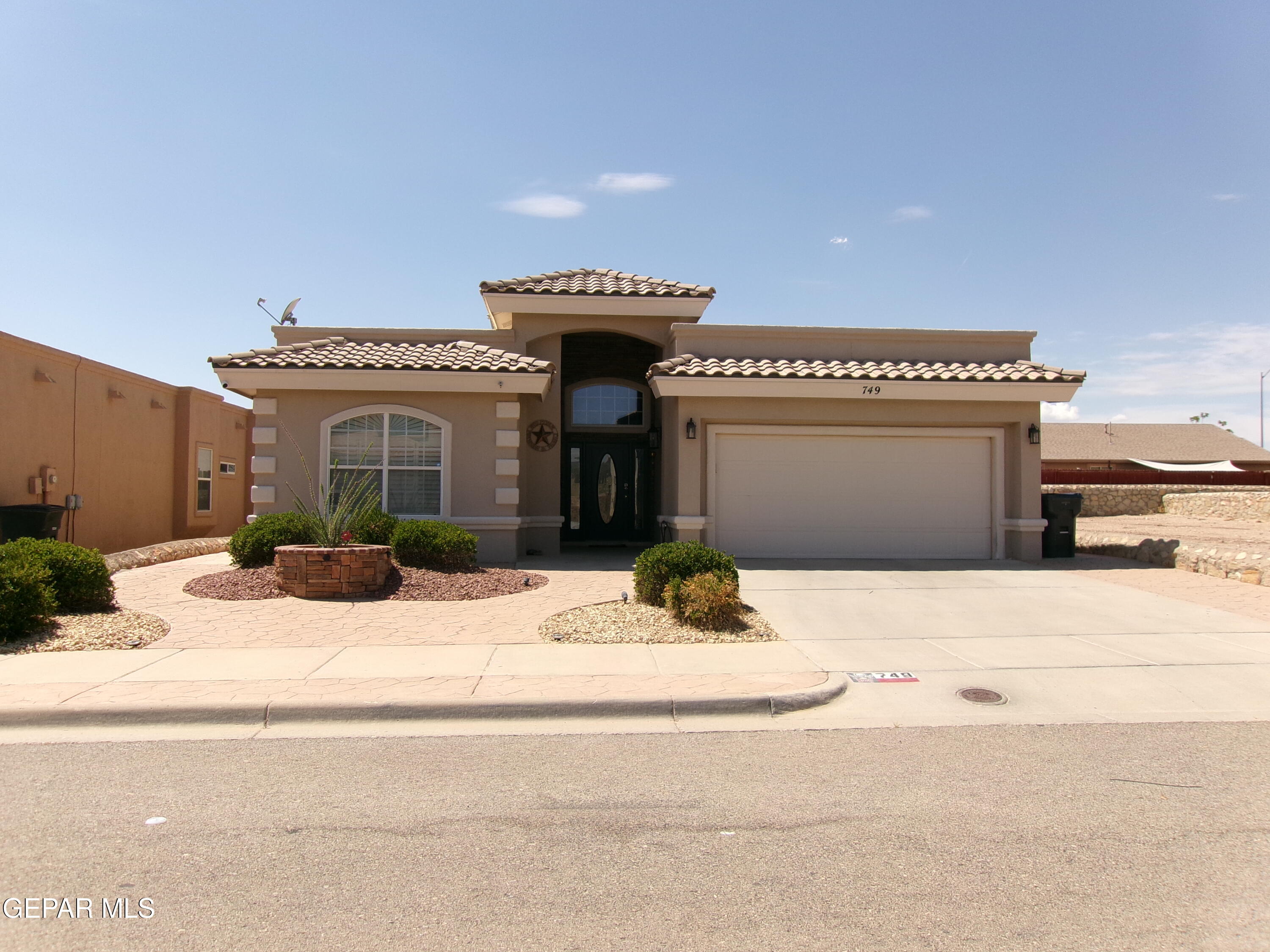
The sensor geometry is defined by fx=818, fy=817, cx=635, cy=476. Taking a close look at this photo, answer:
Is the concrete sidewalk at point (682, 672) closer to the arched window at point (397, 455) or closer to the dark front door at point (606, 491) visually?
the arched window at point (397, 455)

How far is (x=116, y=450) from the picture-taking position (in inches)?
717

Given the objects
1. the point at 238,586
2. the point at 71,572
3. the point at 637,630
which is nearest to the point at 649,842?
the point at 637,630

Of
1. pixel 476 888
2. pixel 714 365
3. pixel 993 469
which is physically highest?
pixel 714 365

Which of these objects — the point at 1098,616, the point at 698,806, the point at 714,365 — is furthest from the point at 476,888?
the point at 714,365

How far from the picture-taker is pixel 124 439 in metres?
18.5

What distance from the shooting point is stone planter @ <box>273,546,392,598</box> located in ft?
33.7

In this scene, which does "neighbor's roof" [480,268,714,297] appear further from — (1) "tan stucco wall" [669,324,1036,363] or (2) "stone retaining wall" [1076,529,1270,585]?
(2) "stone retaining wall" [1076,529,1270,585]

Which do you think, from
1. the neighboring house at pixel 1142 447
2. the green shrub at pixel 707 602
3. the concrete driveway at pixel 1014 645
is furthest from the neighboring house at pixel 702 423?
the neighboring house at pixel 1142 447

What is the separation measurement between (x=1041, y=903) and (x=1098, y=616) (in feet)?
24.2

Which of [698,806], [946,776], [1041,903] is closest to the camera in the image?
[1041,903]

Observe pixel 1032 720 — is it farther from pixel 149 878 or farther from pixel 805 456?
pixel 805 456

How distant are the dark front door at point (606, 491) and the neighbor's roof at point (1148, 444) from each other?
122 ft

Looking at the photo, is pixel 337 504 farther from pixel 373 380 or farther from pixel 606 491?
pixel 606 491

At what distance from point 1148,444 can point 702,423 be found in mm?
48189
